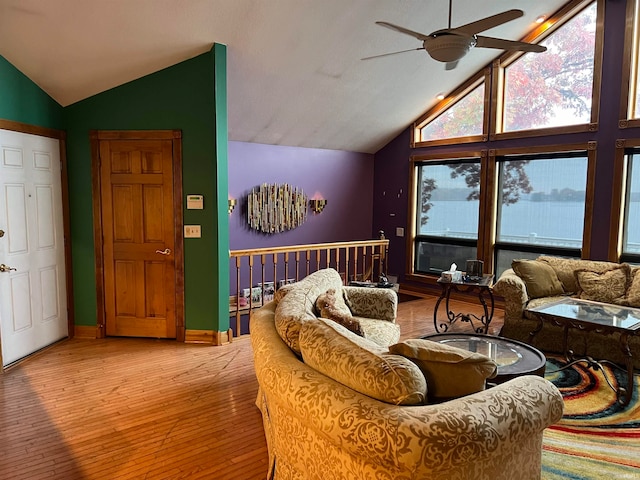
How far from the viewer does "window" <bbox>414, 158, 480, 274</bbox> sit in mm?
6859

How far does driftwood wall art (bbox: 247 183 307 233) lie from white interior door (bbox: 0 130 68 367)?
2569 millimetres

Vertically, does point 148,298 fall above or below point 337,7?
below

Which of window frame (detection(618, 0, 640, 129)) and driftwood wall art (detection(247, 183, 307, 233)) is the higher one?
window frame (detection(618, 0, 640, 129))

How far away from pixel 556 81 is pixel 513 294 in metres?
2.95

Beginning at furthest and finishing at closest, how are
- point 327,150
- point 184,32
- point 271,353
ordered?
point 327,150 < point 184,32 < point 271,353

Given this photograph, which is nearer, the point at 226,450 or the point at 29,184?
the point at 226,450

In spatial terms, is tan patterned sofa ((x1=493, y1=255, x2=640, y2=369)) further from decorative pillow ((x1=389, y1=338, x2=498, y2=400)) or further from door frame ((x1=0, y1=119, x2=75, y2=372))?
door frame ((x1=0, y1=119, x2=75, y2=372))

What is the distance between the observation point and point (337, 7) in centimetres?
433

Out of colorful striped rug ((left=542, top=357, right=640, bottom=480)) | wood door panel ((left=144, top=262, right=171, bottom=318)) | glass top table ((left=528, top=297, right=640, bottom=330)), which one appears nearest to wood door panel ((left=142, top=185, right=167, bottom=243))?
wood door panel ((left=144, top=262, right=171, bottom=318))

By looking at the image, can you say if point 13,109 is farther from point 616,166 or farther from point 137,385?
point 616,166

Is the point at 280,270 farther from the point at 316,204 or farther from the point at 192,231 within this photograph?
the point at 192,231

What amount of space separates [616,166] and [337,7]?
11.9 ft

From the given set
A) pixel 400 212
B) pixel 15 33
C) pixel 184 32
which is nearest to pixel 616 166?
pixel 400 212

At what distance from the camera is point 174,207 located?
468 cm
